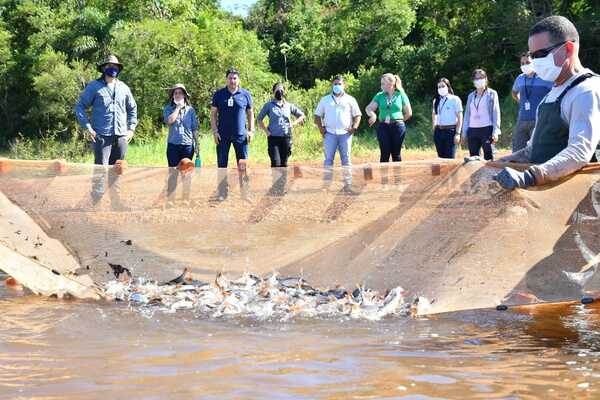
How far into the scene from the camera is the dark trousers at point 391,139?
36.8 ft

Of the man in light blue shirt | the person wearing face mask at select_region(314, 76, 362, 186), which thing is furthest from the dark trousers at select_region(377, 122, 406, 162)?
the man in light blue shirt

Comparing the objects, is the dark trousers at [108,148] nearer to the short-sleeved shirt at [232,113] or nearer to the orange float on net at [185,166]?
the short-sleeved shirt at [232,113]

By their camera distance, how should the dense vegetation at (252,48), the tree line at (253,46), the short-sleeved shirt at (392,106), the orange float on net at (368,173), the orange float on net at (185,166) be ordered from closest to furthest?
1. the orange float on net at (368,173)
2. the orange float on net at (185,166)
3. the short-sleeved shirt at (392,106)
4. the dense vegetation at (252,48)
5. the tree line at (253,46)

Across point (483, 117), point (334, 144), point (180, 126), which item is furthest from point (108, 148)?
point (483, 117)

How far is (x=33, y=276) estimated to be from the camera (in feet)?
20.3

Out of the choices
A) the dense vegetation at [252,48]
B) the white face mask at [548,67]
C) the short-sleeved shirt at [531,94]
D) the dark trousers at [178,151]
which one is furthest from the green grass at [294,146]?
the white face mask at [548,67]

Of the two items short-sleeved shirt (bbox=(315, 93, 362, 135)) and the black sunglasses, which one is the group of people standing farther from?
the black sunglasses

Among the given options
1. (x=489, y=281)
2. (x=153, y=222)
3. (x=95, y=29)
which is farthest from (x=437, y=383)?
(x=95, y=29)

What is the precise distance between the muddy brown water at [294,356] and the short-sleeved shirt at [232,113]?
518 centimetres

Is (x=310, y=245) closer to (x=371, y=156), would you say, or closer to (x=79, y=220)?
(x=79, y=220)

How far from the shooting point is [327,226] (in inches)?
247

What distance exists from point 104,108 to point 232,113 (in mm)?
1674

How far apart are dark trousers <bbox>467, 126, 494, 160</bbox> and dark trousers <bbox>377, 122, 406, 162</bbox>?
892 millimetres

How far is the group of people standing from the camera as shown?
9.88 metres
